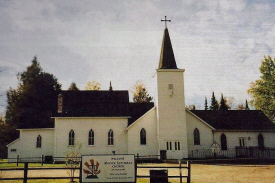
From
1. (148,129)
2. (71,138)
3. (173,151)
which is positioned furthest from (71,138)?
(173,151)

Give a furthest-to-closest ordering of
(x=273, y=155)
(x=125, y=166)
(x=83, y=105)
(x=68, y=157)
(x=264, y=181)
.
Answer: (x=83, y=105)
(x=273, y=155)
(x=68, y=157)
(x=264, y=181)
(x=125, y=166)

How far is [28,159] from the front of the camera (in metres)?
36.1

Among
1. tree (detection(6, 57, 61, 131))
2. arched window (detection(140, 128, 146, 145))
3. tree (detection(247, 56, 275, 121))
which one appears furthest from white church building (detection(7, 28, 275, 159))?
tree (detection(247, 56, 275, 121))

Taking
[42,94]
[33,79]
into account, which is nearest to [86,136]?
[42,94]

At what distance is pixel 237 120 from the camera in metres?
38.2

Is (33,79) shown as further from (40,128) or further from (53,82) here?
(40,128)

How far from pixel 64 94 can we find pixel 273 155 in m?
28.6

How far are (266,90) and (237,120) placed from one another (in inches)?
491

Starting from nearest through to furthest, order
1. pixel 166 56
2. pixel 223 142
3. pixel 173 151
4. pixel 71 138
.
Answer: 1. pixel 173 151
2. pixel 166 56
3. pixel 71 138
4. pixel 223 142

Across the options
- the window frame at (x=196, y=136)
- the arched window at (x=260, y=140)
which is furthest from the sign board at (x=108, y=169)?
the arched window at (x=260, y=140)

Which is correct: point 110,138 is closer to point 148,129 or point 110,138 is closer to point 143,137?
point 143,137

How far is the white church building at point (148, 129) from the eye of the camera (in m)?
33.5

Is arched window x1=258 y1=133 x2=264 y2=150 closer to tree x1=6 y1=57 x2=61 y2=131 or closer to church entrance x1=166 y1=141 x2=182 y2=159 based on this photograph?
church entrance x1=166 y1=141 x2=182 y2=159

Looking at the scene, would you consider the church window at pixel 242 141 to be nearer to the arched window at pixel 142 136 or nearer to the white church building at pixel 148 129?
the white church building at pixel 148 129
